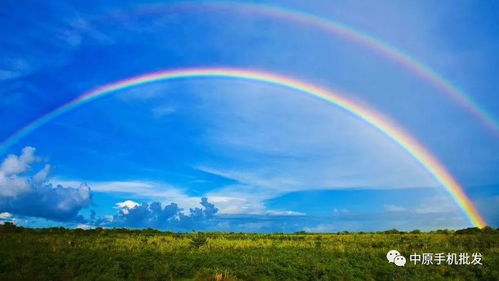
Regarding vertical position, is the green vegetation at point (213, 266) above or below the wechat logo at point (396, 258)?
below

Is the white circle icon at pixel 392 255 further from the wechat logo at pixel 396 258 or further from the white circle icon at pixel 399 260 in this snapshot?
the white circle icon at pixel 399 260

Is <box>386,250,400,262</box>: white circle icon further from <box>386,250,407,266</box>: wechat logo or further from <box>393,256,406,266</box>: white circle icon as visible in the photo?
<box>393,256,406,266</box>: white circle icon

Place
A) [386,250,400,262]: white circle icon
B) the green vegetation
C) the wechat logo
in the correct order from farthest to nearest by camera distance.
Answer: [386,250,400,262]: white circle icon
the wechat logo
the green vegetation

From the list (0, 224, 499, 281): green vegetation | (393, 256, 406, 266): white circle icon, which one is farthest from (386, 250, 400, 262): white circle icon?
(0, 224, 499, 281): green vegetation

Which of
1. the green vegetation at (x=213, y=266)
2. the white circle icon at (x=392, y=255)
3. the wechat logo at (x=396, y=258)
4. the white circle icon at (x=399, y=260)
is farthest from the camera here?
the white circle icon at (x=392, y=255)

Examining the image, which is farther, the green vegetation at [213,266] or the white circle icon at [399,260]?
the white circle icon at [399,260]

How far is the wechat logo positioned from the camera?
96.1 feet

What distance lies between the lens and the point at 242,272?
2478cm

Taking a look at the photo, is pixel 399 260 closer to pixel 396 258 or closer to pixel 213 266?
pixel 396 258

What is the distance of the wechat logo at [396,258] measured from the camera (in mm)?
29306

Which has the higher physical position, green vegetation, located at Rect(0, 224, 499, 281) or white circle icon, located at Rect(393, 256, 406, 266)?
white circle icon, located at Rect(393, 256, 406, 266)

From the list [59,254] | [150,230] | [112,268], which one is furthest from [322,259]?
[150,230]

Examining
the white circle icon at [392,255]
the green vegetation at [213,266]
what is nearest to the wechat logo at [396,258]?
the white circle icon at [392,255]

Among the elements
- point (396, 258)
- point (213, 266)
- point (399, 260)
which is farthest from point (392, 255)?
point (213, 266)
